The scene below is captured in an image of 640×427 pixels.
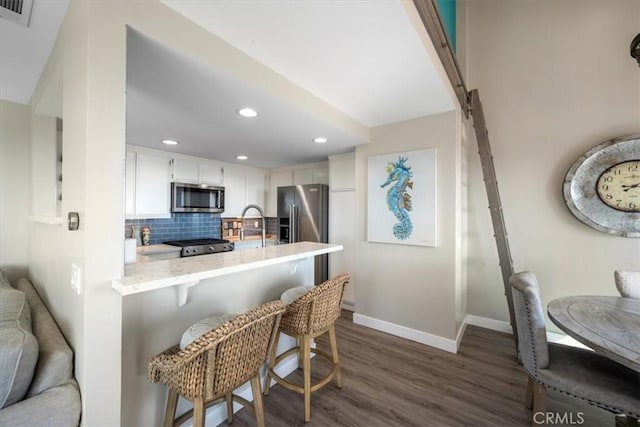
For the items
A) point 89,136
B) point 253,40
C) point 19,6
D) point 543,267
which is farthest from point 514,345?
point 19,6

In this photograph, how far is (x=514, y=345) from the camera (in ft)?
8.68

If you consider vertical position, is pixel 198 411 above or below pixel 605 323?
below

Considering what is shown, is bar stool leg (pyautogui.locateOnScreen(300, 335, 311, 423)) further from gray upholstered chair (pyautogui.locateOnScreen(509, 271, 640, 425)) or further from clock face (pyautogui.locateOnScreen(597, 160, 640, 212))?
clock face (pyautogui.locateOnScreen(597, 160, 640, 212))

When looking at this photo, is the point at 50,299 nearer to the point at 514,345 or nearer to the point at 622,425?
the point at 622,425

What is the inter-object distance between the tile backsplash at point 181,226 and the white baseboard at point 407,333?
2799mm

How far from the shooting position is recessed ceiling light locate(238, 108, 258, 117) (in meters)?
2.12

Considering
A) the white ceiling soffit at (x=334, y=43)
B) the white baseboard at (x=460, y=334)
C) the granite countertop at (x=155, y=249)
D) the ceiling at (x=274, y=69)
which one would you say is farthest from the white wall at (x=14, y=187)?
the white baseboard at (x=460, y=334)

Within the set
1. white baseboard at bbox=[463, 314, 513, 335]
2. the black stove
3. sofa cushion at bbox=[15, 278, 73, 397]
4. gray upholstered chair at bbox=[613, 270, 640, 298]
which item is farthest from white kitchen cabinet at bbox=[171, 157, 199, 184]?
gray upholstered chair at bbox=[613, 270, 640, 298]

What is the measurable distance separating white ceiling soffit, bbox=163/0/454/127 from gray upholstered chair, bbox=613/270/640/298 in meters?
1.95

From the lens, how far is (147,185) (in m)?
3.50

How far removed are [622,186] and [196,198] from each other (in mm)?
4899

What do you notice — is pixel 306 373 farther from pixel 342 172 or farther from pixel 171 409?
pixel 342 172

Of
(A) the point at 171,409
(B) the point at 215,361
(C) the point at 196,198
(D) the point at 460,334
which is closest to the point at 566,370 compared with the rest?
(D) the point at 460,334

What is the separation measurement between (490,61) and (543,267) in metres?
2.41
